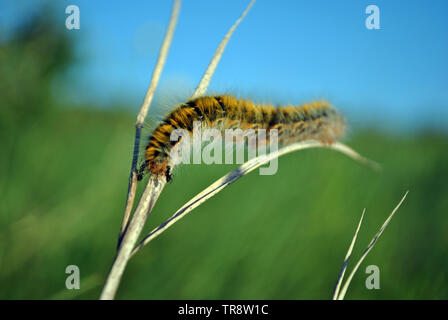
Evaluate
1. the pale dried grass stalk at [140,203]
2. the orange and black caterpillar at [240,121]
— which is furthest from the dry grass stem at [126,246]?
the orange and black caterpillar at [240,121]

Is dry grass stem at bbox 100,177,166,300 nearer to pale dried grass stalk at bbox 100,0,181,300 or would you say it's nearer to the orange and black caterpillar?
pale dried grass stalk at bbox 100,0,181,300

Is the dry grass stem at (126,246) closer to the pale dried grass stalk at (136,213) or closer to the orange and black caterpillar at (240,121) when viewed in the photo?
the pale dried grass stalk at (136,213)

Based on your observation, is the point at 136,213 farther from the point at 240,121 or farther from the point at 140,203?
the point at 240,121

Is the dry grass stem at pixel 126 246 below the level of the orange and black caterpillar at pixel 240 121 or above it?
below

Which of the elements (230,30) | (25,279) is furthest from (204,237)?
(230,30)

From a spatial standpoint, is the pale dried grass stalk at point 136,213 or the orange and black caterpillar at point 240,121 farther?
the orange and black caterpillar at point 240,121

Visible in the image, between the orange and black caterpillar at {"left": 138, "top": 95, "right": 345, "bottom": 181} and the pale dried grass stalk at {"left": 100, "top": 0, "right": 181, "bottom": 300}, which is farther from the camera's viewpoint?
the orange and black caterpillar at {"left": 138, "top": 95, "right": 345, "bottom": 181}

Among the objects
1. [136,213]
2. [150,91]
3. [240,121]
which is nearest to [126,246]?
[136,213]

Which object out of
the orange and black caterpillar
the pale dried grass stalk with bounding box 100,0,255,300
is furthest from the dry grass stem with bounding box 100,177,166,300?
the orange and black caterpillar
